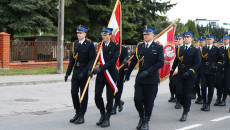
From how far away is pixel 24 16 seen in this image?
24672 millimetres

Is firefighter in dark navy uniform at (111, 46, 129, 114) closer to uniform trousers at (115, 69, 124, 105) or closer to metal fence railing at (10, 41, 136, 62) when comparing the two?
uniform trousers at (115, 69, 124, 105)

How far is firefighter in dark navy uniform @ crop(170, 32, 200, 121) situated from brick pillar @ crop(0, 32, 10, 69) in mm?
13014

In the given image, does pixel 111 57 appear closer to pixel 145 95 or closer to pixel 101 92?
pixel 101 92

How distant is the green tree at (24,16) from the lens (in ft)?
79.0

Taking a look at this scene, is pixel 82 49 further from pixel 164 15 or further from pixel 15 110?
pixel 164 15

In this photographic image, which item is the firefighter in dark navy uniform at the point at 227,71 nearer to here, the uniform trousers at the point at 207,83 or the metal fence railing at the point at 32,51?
the uniform trousers at the point at 207,83

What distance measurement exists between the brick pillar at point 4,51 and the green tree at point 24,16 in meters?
5.23

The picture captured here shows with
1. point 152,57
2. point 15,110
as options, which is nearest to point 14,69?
point 15,110

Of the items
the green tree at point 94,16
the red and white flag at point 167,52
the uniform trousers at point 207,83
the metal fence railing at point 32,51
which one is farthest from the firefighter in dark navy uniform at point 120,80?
the green tree at point 94,16

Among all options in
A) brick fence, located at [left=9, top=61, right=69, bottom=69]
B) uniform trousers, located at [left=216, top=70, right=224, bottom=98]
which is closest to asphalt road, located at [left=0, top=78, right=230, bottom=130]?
uniform trousers, located at [left=216, top=70, right=224, bottom=98]

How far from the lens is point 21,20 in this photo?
24.6 metres

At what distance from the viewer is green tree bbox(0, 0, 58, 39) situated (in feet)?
79.0

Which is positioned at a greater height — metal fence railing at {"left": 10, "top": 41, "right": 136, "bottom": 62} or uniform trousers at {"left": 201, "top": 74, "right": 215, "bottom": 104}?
metal fence railing at {"left": 10, "top": 41, "right": 136, "bottom": 62}

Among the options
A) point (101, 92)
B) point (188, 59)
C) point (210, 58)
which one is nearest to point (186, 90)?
point (188, 59)
